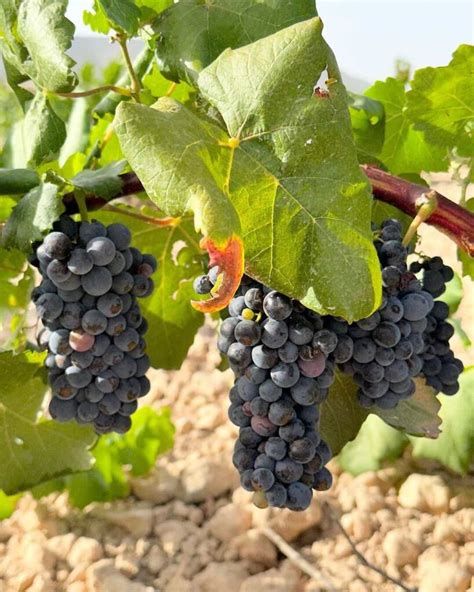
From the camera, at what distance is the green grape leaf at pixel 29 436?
1.20 meters

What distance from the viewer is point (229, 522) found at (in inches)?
54.9

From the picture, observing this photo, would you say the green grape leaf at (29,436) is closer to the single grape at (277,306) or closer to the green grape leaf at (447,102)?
the single grape at (277,306)

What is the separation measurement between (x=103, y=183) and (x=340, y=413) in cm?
46

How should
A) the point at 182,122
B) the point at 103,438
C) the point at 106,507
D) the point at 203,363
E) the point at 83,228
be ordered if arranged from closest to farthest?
the point at 182,122 → the point at 83,228 → the point at 106,507 → the point at 103,438 → the point at 203,363

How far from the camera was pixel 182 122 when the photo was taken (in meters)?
0.76

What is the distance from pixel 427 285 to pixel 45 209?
503mm

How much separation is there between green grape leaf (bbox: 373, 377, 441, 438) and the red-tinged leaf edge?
16.5 inches

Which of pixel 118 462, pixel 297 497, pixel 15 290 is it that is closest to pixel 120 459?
pixel 118 462

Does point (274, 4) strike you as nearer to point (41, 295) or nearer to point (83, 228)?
point (83, 228)

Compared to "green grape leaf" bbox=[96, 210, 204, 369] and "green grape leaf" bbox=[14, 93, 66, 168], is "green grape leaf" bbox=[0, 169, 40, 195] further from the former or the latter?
"green grape leaf" bbox=[96, 210, 204, 369]

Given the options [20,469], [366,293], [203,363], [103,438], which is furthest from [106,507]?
[366,293]

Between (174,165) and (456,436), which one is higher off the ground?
(174,165)

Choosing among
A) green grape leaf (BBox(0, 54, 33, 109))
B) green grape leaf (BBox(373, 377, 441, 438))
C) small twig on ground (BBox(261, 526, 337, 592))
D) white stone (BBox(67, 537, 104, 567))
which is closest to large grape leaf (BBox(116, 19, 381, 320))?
green grape leaf (BBox(373, 377, 441, 438))

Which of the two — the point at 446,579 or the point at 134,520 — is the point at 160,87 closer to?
the point at 134,520
